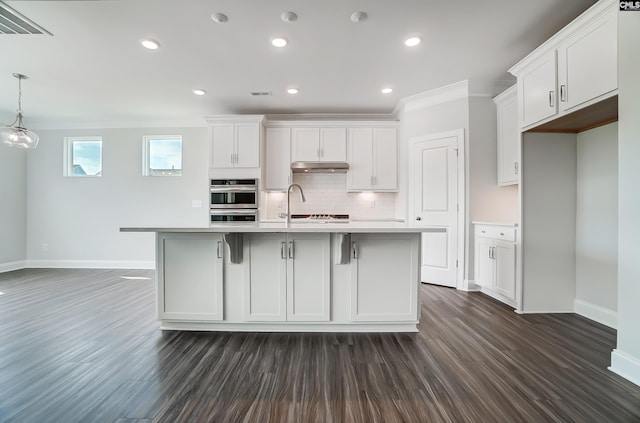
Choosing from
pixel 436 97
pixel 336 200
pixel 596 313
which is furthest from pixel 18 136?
pixel 596 313

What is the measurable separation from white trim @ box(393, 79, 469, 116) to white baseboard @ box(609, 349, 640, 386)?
130 inches

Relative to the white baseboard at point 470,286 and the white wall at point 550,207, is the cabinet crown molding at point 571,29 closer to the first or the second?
the white wall at point 550,207

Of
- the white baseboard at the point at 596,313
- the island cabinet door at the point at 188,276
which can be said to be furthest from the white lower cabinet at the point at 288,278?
the white baseboard at the point at 596,313

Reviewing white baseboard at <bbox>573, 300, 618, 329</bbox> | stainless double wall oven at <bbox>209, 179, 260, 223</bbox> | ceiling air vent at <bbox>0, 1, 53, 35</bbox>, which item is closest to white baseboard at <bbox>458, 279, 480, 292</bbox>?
white baseboard at <bbox>573, 300, 618, 329</bbox>

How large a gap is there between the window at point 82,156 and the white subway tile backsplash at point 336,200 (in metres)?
3.55

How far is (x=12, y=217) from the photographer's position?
5.02 m

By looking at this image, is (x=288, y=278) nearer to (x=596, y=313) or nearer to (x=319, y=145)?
(x=319, y=145)

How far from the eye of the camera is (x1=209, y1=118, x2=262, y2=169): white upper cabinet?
4520 mm

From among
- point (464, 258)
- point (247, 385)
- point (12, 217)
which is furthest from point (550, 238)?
point (12, 217)

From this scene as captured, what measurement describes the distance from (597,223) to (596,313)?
909 millimetres

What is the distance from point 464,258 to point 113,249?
6.25m

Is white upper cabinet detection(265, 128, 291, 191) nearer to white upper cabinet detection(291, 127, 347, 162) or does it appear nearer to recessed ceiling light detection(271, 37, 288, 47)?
white upper cabinet detection(291, 127, 347, 162)

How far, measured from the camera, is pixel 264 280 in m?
2.41

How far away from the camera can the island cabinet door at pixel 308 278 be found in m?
2.38
